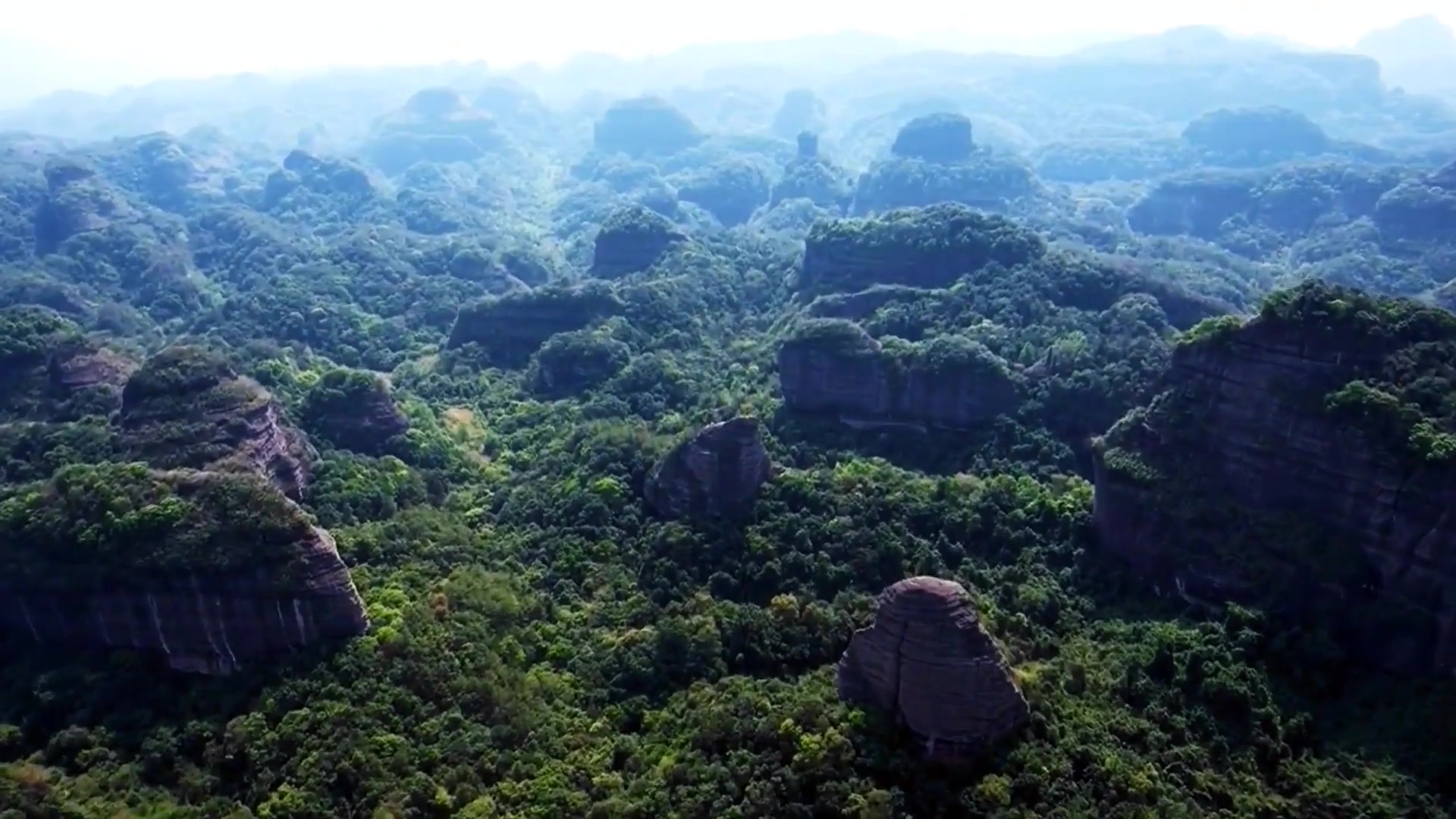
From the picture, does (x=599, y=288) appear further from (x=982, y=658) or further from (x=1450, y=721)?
(x=1450, y=721)

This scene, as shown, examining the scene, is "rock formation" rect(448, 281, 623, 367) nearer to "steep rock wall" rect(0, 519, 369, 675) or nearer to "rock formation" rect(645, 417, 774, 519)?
"rock formation" rect(645, 417, 774, 519)

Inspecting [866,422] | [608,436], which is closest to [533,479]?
[608,436]

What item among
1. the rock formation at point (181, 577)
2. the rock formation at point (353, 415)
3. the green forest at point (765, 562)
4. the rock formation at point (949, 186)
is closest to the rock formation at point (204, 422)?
the green forest at point (765, 562)

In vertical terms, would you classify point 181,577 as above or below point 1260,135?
above

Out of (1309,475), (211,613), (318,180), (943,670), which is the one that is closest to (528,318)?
(211,613)

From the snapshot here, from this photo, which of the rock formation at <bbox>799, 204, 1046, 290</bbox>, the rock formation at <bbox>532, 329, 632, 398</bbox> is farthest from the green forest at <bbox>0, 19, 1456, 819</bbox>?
the rock formation at <bbox>799, 204, 1046, 290</bbox>

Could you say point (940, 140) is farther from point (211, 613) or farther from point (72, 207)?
point (211, 613)
